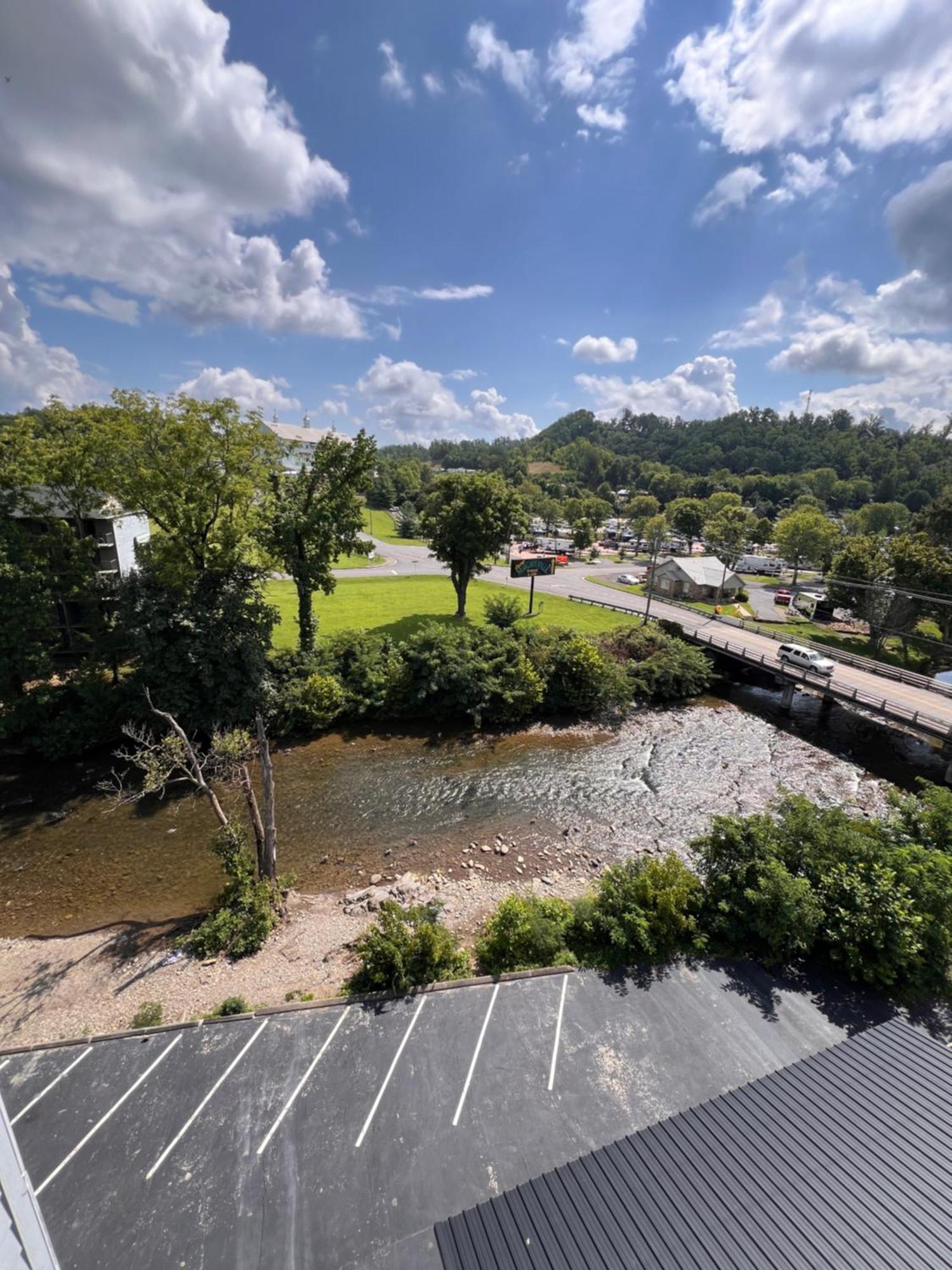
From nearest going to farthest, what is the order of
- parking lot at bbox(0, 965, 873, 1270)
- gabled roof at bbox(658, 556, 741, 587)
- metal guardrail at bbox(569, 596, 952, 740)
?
parking lot at bbox(0, 965, 873, 1270) < metal guardrail at bbox(569, 596, 952, 740) < gabled roof at bbox(658, 556, 741, 587)

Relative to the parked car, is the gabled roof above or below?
above

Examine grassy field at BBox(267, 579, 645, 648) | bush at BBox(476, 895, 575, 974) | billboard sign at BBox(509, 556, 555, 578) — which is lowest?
bush at BBox(476, 895, 575, 974)

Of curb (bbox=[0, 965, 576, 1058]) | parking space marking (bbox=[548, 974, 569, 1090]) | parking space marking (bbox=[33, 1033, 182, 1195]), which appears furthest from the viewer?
curb (bbox=[0, 965, 576, 1058])

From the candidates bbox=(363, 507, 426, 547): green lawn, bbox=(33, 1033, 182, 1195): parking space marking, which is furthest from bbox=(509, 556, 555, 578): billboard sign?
bbox=(363, 507, 426, 547): green lawn

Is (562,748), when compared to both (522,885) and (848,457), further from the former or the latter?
(848,457)

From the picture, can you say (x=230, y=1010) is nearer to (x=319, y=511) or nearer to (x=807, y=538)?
(x=319, y=511)

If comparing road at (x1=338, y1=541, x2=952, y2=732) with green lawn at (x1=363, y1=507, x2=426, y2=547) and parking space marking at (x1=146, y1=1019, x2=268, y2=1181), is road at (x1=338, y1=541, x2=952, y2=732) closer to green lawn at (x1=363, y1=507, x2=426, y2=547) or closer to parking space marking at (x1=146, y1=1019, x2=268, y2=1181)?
green lawn at (x1=363, y1=507, x2=426, y2=547)

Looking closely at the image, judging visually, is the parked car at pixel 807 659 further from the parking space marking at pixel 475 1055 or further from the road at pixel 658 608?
the parking space marking at pixel 475 1055
